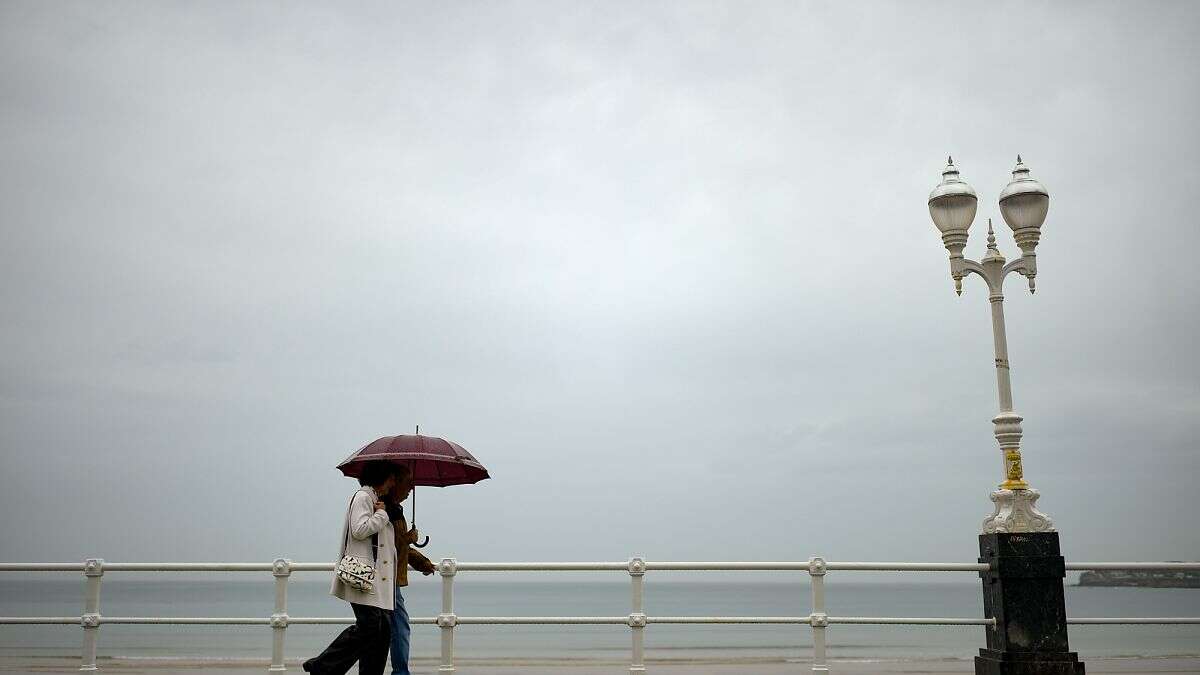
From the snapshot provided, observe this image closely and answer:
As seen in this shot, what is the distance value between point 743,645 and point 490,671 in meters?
18.1

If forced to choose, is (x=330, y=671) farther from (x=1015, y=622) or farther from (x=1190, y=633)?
(x=1190, y=633)

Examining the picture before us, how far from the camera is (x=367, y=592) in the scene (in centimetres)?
712

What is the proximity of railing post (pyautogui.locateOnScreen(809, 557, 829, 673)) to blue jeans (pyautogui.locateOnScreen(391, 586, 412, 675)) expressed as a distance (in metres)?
4.06

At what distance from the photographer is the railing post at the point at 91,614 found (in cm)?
989

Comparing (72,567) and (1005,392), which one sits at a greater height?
(1005,392)

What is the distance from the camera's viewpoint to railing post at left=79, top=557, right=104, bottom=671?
32.4 ft

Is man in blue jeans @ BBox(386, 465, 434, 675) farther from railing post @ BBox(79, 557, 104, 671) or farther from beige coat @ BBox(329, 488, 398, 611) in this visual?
railing post @ BBox(79, 557, 104, 671)

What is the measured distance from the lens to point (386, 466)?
7391 mm

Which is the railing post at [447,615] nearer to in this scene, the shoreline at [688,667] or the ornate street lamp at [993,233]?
the shoreline at [688,667]

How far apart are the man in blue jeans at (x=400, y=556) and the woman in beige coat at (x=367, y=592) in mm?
221

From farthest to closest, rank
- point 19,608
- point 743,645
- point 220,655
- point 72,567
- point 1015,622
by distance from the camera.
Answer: point 19,608 → point 743,645 → point 220,655 → point 72,567 → point 1015,622

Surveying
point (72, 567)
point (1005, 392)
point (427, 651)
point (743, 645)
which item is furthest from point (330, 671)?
point (743, 645)

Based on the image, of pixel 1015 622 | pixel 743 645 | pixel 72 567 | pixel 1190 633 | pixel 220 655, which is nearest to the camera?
pixel 1015 622

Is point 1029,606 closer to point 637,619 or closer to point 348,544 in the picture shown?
point 637,619
